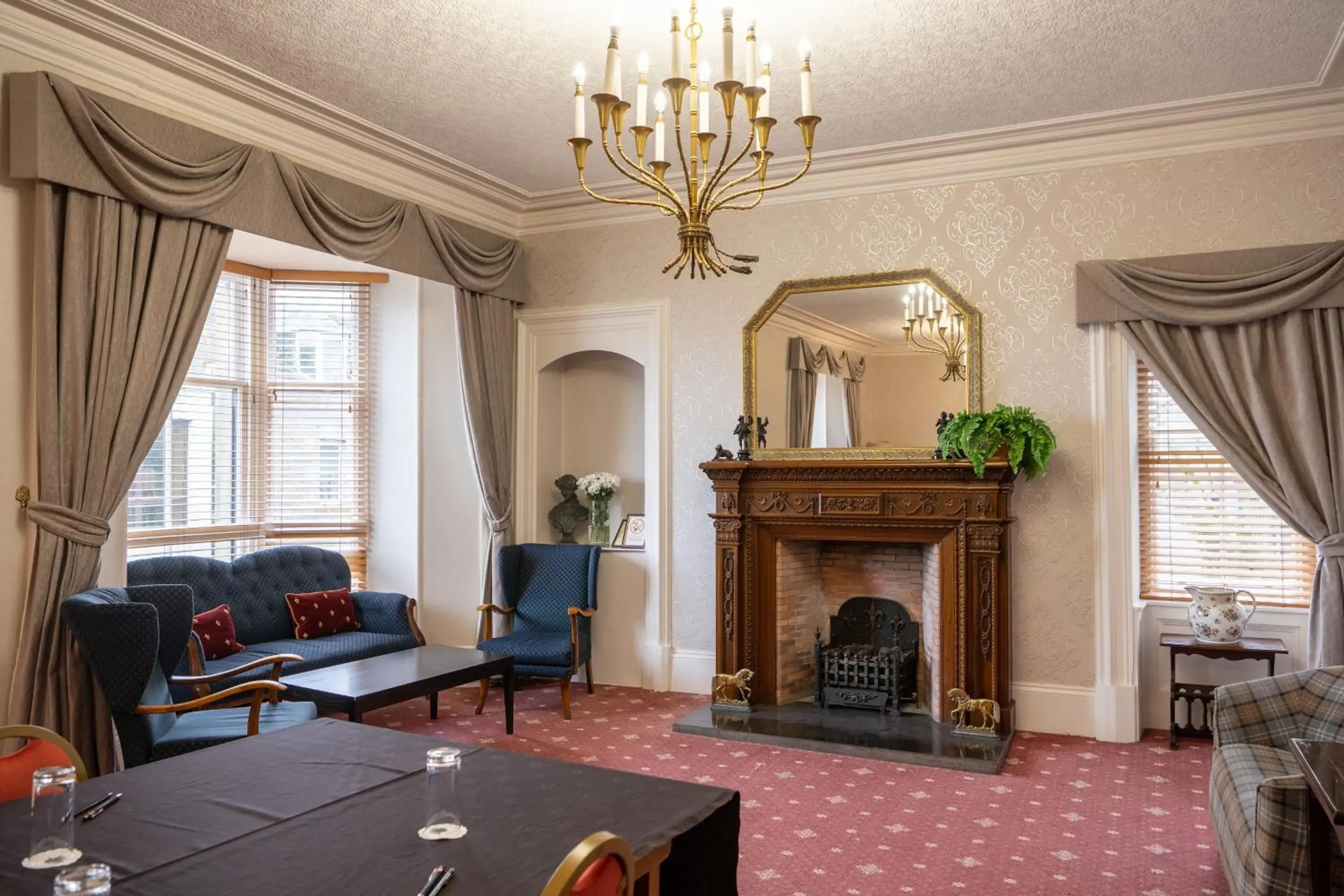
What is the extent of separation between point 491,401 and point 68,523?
291cm

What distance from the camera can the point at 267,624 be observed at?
18.9 ft

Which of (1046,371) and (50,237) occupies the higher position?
(50,237)

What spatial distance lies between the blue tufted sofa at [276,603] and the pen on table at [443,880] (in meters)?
3.30

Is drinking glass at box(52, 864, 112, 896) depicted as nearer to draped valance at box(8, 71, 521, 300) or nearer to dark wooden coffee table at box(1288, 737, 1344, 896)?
dark wooden coffee table at box(1288, 737, 1344, 896)

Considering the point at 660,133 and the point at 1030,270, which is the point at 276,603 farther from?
the point at 1030,270

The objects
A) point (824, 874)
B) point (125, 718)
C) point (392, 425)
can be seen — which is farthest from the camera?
point (392, 425)

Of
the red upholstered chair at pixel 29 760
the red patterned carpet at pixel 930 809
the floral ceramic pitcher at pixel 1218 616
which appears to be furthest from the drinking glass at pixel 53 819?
the floral ceramic pitcher at pixel 1218 616

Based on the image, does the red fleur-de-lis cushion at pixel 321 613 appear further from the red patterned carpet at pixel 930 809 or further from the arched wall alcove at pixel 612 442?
the arched wall alcove at pixel 612 442

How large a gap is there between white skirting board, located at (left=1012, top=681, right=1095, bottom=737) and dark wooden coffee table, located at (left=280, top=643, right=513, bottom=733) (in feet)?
9.27

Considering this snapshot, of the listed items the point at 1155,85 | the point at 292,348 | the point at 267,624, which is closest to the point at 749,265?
the point at 1155,85

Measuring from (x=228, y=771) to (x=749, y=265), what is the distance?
4388 mm

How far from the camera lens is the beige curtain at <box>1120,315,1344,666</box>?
15.2 ft

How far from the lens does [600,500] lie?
263 inches

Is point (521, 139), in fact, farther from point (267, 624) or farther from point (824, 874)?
point (824, 874)
